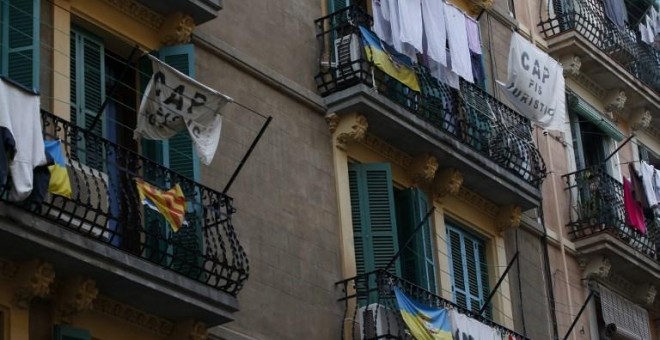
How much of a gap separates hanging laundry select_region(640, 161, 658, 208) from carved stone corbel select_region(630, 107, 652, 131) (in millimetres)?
1659

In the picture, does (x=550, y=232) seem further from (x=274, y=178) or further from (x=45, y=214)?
(x=45, y=214)

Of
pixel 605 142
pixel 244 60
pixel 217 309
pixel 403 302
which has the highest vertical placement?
pixel 605 142

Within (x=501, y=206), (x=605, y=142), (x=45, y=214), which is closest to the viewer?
(x=45, y=214)

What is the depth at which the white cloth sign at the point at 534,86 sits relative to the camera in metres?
27.5

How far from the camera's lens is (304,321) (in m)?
22.1

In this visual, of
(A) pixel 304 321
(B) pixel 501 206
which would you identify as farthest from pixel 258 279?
(B) pixel 501 206

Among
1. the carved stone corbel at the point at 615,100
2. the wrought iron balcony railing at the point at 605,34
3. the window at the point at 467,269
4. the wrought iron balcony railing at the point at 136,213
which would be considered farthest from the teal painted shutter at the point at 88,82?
the carved stone corbel at the point at 615,100

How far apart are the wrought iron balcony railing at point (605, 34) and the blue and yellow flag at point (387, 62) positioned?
260 inches

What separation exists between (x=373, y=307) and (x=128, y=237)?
14.0 feet

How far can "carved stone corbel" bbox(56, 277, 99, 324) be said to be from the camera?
60.6 feet

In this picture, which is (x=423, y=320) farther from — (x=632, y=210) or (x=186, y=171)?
(x=632, y=210)

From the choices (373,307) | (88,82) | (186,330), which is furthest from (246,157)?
(373,307)

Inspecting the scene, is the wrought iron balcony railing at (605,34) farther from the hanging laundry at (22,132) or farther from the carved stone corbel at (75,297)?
the hanging laundry at (22,132)

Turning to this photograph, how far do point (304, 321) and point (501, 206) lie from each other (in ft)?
20.0
